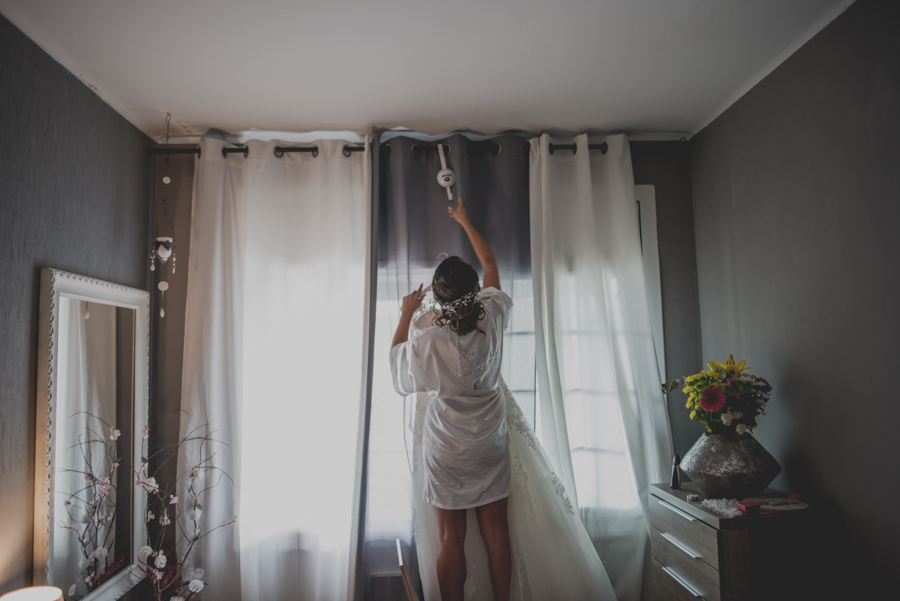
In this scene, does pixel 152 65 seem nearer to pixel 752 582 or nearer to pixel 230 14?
pixel 230 14

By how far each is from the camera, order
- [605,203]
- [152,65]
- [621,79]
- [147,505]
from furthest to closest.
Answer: [605,203]
[147,505]
[621,79]
[152,65]

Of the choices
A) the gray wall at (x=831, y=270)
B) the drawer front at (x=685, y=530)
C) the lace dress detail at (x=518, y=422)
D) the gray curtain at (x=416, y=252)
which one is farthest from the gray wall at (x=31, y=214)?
the gray wall at (x=831, y=270)

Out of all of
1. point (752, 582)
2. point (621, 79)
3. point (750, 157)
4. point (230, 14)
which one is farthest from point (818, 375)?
point (230, 14)

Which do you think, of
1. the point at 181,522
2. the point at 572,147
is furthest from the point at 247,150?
the point at 181,522

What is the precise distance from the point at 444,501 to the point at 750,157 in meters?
1.96

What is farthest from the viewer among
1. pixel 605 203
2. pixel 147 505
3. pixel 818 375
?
pixel 605 203

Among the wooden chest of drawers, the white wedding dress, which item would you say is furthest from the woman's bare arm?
the wooden chest of drawers

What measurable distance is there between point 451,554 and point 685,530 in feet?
2.97

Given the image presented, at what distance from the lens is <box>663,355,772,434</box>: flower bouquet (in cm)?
193

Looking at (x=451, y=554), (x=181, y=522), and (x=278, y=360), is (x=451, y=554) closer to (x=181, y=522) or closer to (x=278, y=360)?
(x=278, y=360)

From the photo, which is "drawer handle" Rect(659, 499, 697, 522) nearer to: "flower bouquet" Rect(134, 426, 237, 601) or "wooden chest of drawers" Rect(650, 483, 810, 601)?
"wooden chest of drawers" Rect(650, 483, 810, 601)

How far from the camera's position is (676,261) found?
107 inches

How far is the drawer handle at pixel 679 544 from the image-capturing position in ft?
6.18

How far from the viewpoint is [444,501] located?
2.04m
